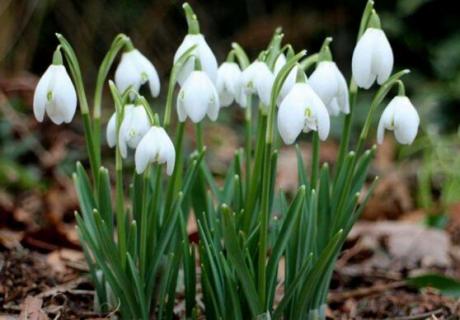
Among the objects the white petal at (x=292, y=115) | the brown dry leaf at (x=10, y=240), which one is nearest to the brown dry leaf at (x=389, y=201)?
the brown dry leaf at (x=10, y=240)

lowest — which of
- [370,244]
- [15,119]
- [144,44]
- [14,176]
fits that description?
[370,244]

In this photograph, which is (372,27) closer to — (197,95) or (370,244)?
(197,95)

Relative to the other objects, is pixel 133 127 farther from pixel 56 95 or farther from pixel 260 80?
pixel 260 80

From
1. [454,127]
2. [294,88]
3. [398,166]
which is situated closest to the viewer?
[294,88]

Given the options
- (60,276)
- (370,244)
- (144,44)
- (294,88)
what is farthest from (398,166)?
(294,88)

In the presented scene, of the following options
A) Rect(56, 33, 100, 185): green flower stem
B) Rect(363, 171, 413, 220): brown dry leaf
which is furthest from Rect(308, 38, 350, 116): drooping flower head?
Rect(363, 171, 413, 220): brown dry leaf

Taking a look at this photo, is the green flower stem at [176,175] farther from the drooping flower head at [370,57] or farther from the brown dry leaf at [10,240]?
the brown dry leaf at [10,240]
